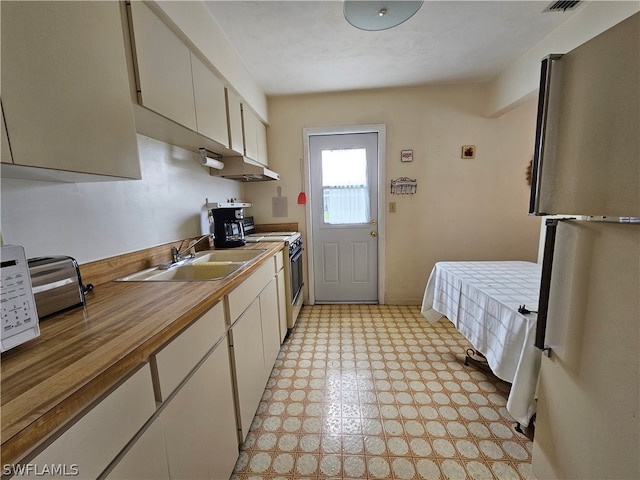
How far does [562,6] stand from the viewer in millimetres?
1674

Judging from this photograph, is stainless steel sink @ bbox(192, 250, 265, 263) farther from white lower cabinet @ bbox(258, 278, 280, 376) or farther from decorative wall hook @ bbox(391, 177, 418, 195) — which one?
decorative wall hook @ bbox(391, 177, 418, 195)

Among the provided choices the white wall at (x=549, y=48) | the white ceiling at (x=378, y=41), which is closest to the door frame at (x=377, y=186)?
the white ceiling at (x=378, y=41)

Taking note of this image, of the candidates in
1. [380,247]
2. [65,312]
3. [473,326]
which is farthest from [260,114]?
[473,326]

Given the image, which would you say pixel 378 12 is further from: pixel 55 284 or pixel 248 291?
pixel 55 284

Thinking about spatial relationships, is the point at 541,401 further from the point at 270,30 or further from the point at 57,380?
the point at 270,30

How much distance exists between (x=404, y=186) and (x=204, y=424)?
2.82 metres

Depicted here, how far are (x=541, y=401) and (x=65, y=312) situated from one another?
1.90m

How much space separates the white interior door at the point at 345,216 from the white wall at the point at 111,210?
143cm

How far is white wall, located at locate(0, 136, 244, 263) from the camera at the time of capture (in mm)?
967

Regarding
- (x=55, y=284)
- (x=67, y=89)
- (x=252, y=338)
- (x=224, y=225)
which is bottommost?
(x=252, y=338)

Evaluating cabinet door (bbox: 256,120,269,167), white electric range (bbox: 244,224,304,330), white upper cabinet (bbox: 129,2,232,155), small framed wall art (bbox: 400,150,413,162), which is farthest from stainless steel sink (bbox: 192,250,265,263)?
small framed wall art (bbox: 400,150,413,162)

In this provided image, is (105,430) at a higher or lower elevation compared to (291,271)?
higher

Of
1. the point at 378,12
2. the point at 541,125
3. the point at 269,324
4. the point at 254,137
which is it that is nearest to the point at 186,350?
the point at 269,324

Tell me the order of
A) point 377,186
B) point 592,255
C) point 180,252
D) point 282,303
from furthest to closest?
point 377,186, point 282,303, point 180,252, point 592,255
